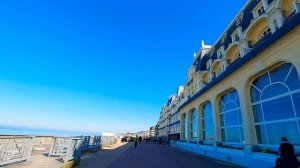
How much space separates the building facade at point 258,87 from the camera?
9.40m

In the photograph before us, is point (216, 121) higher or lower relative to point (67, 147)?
higher

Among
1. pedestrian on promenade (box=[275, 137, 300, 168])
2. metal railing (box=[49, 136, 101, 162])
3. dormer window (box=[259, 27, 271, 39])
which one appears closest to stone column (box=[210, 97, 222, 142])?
dormer window (box=[259, 27, 271, 39])

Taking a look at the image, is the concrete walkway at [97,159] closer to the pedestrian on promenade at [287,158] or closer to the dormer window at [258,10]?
the pedestrian on promenade at [287,158]

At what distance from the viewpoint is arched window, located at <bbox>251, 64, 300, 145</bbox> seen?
942 cm

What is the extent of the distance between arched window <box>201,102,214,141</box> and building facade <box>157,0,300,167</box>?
45 cm

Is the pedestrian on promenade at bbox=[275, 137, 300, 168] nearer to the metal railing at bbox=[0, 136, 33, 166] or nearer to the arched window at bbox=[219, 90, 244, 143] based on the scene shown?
the arched window at bbox=[219, 90, 244, 143]

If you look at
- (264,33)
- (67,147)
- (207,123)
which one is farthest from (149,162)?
(264,33)

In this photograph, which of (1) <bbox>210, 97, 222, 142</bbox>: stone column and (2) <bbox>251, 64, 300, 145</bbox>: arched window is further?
(1) <bbox>210, 97, 222, 142</bbox>: stone column

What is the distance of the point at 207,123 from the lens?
2006 cm

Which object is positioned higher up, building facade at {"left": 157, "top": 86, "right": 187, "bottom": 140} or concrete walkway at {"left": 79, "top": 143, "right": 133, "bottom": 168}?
building facade at {"left": 157, "top": 86, "right": 187, "bottom": 140}

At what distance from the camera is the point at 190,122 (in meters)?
25.9

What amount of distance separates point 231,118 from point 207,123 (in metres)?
5.16

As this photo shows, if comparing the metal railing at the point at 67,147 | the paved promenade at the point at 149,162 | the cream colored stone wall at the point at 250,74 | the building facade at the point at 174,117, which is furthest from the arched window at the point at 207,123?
the metal railing at the point at 67,147

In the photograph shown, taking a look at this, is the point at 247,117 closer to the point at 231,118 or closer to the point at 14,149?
the point at 231,118
